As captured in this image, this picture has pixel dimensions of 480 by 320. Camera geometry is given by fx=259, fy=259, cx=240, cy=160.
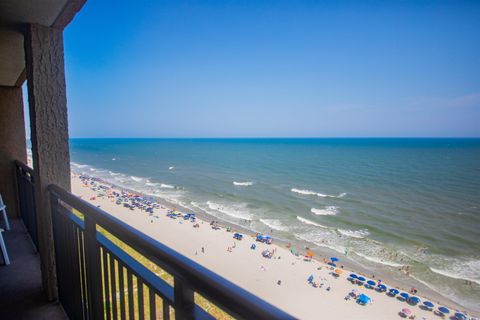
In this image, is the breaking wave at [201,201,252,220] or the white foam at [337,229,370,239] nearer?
the white foam at [337,229,370,239]

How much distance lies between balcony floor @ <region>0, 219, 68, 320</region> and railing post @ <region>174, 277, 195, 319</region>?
202cm

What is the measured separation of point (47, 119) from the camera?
215 cm

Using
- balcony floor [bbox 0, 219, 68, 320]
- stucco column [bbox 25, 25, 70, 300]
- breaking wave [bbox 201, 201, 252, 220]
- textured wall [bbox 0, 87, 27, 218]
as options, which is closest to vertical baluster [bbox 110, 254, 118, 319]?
balcony floor [bbox 0, 219, 68, 320]

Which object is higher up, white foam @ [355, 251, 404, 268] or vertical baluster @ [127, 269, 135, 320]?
vertical baluster @ [127, 269, 135, 320]

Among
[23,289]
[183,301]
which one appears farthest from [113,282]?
[23,289]

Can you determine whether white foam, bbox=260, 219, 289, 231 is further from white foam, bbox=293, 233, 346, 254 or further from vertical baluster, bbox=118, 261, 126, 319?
vertical baluster, bbox=118, 261, 126, 319

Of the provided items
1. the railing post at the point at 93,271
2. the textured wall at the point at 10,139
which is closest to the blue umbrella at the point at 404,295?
the railing post at the point at 93,271

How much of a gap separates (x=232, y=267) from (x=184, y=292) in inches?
466

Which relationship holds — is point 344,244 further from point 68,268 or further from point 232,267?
point 68,268

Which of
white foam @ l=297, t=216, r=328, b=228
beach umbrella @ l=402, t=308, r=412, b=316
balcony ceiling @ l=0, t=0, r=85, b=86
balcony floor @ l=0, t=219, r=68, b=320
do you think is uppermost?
balcony ceiling @ l=0, t=0, r=85, b=86

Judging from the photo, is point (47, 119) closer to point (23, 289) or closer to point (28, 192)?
point (23, 289)

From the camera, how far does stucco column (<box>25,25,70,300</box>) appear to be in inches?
81.8

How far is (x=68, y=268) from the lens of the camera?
6.46ft

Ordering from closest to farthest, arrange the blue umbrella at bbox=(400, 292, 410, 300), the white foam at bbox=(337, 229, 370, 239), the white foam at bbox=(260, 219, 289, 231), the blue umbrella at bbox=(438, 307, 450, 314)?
the blue umbrella at bbox=(438, 307, 450, 314)
the blue umbrella at bbox=(400, 292, 410, 300)
the white foam at bbox=(337, 229, 370, 239)
the white foam at bbox=(260, 219, 289, 231)
